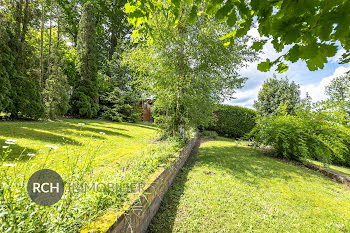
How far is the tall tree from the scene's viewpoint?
552 inches

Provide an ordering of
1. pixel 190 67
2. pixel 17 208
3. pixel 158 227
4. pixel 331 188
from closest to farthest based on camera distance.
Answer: pixel 17 208 < pixel 158 227 < pixel 331 188 < pixel 190 67

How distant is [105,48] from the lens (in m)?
20.2

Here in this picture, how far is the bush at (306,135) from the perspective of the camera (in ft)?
18.1

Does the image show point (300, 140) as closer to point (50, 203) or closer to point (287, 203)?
point (287, 203)

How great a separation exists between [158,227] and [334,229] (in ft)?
8.79

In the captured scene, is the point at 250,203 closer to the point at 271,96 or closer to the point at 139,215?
the point at 139,215

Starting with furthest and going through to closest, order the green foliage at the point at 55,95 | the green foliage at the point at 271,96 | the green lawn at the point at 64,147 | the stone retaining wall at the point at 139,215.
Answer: the green foliage at the point at 271,96, the green foliage at the point at 55,95, the green lawn at the point at 64,147, the stone retaining wall at the point at 139,215

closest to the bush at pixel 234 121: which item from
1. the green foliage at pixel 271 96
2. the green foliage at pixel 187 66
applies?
the green foliage at pixel 271 96

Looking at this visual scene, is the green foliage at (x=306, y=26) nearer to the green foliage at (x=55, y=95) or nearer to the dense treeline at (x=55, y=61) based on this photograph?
the dense treeline at (x=55, y=61)

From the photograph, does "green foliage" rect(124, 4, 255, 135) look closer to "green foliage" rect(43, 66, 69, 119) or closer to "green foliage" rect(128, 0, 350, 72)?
"green foliage" rect(128, 0, 350, 72)

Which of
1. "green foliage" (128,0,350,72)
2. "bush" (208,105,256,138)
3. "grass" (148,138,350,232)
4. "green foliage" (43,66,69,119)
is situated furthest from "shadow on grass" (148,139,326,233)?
"green foliage" (43,66,69,119)

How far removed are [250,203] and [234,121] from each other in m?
11.1

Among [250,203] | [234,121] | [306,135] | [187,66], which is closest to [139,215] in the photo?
[250,203]

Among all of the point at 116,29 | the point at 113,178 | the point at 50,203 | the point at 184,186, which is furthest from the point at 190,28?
the point at 116,29
